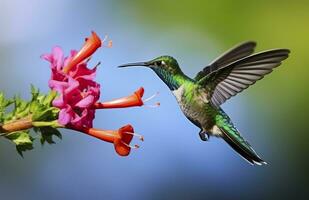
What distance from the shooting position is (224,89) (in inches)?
144

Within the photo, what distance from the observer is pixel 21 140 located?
2387mm

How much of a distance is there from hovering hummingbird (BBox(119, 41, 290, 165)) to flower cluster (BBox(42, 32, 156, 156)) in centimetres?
79

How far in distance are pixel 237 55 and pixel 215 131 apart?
433 mm

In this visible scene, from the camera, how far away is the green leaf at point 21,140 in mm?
2373

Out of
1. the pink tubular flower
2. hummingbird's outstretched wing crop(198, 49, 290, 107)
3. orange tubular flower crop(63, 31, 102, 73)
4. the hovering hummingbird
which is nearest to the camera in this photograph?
the pink tubular flower

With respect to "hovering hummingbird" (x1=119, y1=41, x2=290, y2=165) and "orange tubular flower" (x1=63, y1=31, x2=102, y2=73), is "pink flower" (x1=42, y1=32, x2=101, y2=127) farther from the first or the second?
"hovering hummingbird" (x1=119, y1=41, x2=290, y2=165)

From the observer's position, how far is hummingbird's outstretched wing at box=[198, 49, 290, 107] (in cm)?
336

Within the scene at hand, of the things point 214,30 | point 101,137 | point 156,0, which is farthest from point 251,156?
point 156,0

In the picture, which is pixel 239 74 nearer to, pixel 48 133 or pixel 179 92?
pixel 179 92

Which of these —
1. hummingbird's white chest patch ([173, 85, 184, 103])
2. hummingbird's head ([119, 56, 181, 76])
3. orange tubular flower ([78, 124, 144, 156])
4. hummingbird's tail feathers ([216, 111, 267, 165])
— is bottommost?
hummingbird's tail feathers ([216, 111, 267, 165])

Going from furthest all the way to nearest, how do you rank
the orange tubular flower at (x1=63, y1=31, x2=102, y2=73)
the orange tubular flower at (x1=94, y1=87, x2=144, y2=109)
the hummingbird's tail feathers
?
1. the hummingbird's tail feathers
2. the orange tubular flower at (x1=94, y1=87, x2=144, y2=109)
3. the orange tubular flower at (x1=63, y1=31, x2=102, y2=73)

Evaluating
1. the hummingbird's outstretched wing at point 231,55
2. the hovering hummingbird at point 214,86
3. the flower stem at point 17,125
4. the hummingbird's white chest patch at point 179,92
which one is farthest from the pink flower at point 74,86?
the hummingbird's outstretched wing at point 231,55

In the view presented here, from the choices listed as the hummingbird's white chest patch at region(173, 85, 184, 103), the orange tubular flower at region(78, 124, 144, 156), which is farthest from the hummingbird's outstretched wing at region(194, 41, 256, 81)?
the orange tubular flower at region(78, 124, 144, 156)

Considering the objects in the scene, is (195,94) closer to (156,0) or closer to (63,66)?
(63,66)
